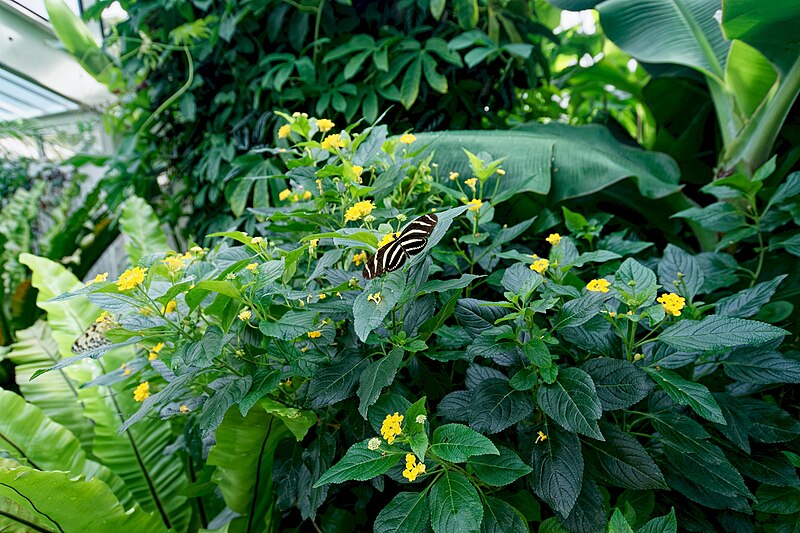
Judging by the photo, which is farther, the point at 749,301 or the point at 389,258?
the point at 749,301

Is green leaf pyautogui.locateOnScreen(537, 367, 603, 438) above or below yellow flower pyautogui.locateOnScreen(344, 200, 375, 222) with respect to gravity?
below

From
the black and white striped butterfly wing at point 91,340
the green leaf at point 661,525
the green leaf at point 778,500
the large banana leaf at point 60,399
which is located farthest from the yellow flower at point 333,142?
the large banana leaf at point 60,399

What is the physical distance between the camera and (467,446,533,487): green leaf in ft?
1.77

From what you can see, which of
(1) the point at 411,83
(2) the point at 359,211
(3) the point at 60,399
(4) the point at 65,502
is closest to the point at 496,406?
(2) the point at 359,211

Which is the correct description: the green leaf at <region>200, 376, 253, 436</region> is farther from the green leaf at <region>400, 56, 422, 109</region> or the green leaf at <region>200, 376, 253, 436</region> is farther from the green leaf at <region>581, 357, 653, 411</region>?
the green leaf at <region>400, 56, 422, 109</region>

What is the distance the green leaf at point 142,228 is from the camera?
1.31 meters

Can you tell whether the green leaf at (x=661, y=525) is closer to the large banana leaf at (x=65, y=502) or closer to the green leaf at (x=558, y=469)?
the green leaf at (x=558, y=469)

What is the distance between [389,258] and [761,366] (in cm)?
50

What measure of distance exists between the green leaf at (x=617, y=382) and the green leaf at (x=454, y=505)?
0.18m

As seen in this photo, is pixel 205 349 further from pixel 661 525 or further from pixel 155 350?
pixel 661 525

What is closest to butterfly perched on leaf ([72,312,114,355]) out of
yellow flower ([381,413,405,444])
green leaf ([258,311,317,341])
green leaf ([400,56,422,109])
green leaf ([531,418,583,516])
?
green leaf ([258,311,317,341])

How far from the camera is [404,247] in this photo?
0.51 meters

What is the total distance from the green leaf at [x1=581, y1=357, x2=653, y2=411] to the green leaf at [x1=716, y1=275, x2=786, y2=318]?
0.20 meters

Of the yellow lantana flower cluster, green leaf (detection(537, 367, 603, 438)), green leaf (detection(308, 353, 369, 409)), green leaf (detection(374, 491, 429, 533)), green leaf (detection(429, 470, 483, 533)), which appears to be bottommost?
green leaf (detection(374, 491, 429, 533))
